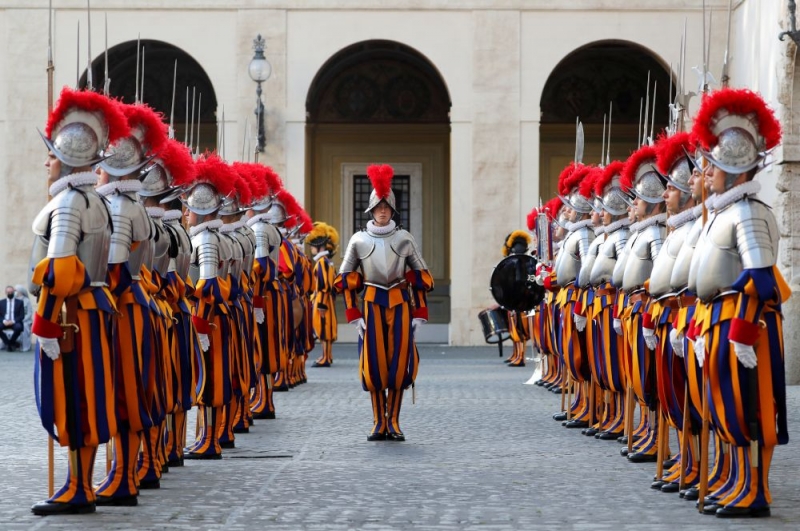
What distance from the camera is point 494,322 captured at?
90.8ft

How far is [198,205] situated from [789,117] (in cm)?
1100

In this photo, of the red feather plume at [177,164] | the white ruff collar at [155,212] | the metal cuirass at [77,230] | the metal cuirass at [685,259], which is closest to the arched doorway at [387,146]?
the red feather plume at [177,164]

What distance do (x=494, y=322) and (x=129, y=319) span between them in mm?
19083

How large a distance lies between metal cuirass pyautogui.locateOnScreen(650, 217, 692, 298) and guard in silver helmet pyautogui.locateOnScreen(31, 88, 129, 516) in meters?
3.39

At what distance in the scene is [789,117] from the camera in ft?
67.5

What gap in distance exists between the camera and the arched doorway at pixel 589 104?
35906mm

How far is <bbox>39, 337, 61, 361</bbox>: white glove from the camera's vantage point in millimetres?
8023

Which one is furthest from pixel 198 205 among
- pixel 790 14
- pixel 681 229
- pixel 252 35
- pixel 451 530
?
pixel 252 35

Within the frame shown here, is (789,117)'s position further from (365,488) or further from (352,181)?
(352,181)

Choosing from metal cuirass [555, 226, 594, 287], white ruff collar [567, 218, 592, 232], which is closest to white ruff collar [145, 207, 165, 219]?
metal cuirass [555, 226, 594, 287]

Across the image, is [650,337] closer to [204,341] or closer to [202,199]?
[204,341]

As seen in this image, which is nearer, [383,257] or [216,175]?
[216,175]

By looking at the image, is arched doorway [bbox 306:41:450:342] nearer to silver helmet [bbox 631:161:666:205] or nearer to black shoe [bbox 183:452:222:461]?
silver helmet [bbox 631:161:666:205]

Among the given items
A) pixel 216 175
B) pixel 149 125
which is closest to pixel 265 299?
pixel 216 175
